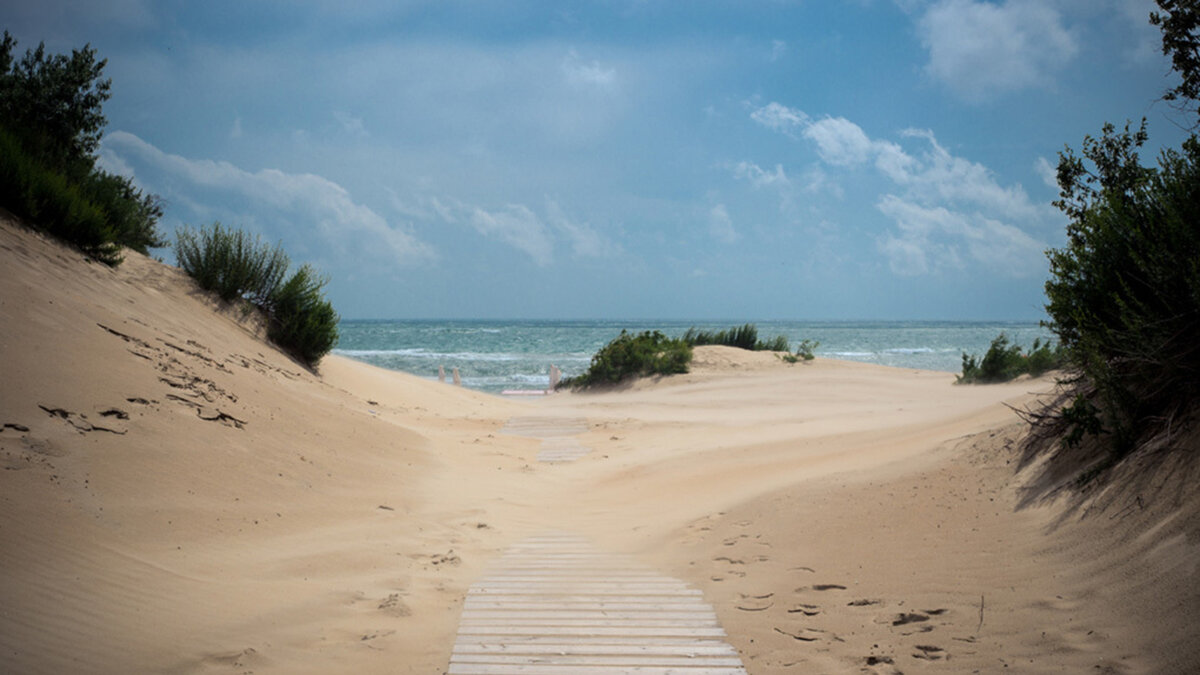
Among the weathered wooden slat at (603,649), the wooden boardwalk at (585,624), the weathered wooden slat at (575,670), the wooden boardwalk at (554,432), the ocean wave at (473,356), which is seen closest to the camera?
the weathered wooden slat at (575,670)

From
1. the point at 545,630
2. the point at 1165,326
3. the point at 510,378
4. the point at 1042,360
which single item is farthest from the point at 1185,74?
the point at 510,378

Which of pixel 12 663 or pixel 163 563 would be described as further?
pixel 163 563

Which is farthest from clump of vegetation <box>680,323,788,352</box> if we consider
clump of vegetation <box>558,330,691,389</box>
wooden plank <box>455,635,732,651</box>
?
wooden plank <box>455,635,732,651</box>

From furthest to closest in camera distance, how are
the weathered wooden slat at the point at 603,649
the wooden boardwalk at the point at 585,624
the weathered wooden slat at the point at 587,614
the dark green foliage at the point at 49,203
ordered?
the dark green foliage at the point at 49,203 → the weathered wooden slat at the point at 587,614 → the weathered wooden slat at the point at 603,649 → the wooden boardwalk at the point at 585,624

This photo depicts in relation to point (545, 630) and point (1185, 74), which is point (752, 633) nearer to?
point (545, 630)

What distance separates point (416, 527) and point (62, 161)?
32.1ft

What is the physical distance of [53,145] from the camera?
12219 mm

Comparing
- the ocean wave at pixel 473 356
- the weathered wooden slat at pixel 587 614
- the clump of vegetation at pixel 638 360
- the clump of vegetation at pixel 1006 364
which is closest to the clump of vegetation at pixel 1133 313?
the weathered wooden slat at pixel 587 614

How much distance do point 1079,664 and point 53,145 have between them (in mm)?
15128

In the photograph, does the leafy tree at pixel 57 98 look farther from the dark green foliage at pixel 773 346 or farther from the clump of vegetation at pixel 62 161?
the dark green foliage at pixel 773 346

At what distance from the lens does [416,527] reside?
20.0ft

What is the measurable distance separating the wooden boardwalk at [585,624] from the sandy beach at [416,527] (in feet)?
0.51

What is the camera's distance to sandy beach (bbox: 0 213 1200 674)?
3.29 m

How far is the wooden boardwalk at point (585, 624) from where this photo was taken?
334 centimetres
